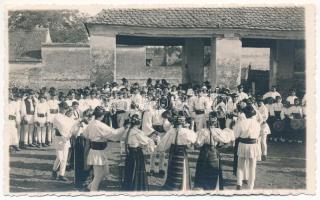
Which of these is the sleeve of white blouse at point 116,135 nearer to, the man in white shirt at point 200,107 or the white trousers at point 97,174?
the white trousers at point 97,174

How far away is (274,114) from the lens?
12273 millimetres

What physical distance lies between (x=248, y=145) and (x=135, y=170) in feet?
6.55

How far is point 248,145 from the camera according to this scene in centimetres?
843

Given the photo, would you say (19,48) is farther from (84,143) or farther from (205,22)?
(84,143)

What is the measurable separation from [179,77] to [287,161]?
57.3 feet

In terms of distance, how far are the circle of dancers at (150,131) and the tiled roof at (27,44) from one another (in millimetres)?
13768

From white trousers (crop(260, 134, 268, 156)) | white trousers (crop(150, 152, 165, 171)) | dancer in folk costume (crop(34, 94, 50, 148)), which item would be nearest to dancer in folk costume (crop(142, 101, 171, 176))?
white trousers (crop(150, 152, 165, 171))

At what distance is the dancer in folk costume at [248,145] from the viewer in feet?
27.6

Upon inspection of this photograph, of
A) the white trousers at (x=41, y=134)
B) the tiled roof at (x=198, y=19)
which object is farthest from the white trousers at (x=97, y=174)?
the tiled roof at (x=198, y=19)

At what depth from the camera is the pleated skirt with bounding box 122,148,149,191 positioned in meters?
8.01

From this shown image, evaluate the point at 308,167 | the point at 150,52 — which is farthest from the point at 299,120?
the point at 150,52

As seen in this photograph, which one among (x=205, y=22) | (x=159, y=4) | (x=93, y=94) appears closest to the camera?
(x=159, y=4)

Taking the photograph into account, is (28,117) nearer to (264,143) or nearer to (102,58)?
(102,58)

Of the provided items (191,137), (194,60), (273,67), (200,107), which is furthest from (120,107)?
(273,67)
